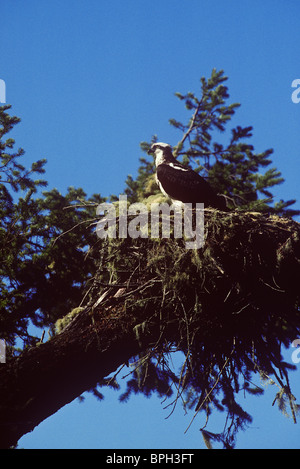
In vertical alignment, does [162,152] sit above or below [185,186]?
above

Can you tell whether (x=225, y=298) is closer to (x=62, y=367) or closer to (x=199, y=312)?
(x=199, y=312)

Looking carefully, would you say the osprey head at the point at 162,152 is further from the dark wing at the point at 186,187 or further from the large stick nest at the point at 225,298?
the large stick nest at the point at 225,298

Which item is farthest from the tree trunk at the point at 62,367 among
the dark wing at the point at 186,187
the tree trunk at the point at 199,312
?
the dark wing at the point at 186,187

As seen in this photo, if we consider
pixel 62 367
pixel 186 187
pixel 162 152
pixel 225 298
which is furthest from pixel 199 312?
pixel 162 152

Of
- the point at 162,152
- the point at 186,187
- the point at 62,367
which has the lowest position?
the point at 62,367

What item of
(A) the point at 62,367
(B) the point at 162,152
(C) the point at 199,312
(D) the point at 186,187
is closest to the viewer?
(A) the point at 62,367

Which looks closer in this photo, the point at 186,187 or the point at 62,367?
the point at 62,367

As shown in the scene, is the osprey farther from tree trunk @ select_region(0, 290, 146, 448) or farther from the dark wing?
tree trunk @ select_region(0, 290, 146, 448)

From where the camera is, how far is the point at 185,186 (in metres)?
6.69

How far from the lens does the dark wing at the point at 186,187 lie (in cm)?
643

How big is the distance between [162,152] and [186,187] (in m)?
1.65
